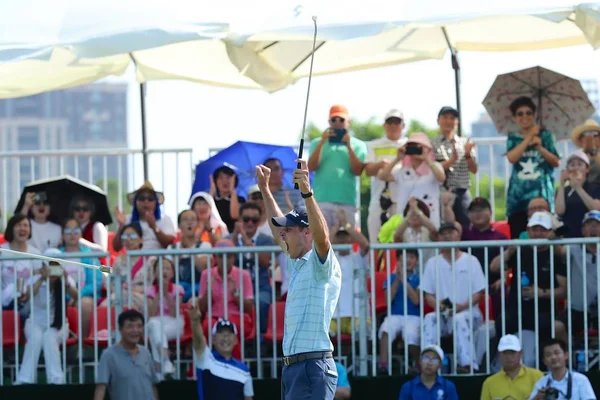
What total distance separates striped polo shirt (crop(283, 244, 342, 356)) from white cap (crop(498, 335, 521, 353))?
2.86m

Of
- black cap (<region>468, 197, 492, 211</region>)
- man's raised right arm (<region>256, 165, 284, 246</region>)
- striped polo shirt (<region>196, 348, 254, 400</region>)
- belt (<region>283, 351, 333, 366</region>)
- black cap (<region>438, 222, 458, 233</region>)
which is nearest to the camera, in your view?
belt (<region>283, 351, 333, 366</region>)

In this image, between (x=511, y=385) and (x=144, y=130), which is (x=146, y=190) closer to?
(x=144, y=130)

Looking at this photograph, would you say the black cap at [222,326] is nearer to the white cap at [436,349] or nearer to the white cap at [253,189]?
the white cap at [436,349]

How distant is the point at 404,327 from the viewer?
39.7 ft

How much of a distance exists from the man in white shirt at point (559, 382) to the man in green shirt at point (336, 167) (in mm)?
2761

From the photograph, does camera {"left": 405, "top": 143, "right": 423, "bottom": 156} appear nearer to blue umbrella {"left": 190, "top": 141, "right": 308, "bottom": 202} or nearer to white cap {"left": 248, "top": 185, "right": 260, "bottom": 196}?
blue umbrella {"left": 190, "top": 141, "right": 308, "bottom": 202}

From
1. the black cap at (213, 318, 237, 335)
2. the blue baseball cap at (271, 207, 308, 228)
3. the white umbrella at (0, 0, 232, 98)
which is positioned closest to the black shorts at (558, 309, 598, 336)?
the black cap at (213, 318, 237, 335)

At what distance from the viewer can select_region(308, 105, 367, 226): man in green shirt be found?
13773mm

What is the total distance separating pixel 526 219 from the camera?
13.3 m

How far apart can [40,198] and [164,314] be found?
7.20ft

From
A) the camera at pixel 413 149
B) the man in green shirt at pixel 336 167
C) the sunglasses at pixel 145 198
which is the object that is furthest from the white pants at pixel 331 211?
the sunglasses at pixel 145 198

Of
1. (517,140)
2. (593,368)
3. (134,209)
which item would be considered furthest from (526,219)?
(134,209)

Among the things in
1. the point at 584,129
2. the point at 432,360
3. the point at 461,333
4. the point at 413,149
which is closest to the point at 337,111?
the point at 413,149

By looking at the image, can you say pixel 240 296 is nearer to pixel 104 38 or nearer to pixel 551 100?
pixel 104 38
